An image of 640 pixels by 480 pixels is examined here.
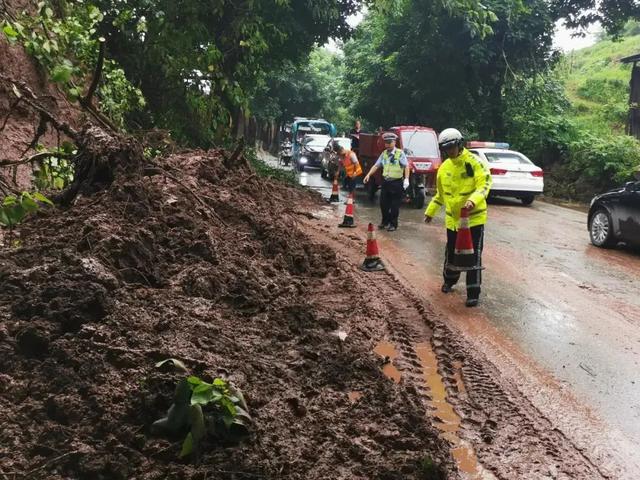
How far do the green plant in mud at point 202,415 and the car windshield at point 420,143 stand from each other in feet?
45.7

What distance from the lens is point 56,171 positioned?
6.07 meters

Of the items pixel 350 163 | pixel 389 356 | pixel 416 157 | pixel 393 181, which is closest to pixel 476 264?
pixel 389 356

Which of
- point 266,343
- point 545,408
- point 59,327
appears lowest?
point 545,408

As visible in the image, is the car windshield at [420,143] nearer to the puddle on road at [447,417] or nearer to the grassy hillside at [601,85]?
the grassy hillside at [601,85]

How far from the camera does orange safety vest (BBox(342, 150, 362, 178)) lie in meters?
15.2

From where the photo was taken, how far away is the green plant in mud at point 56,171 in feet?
18.7

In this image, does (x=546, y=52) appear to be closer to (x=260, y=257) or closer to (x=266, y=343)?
(x=260, y=257)

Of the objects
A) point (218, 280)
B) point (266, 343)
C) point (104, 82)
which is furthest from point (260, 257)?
point (104, 82)

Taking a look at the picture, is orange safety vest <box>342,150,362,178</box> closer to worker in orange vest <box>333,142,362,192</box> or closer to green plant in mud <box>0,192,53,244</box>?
worker in orange vest <box>333,142,362,192</box>

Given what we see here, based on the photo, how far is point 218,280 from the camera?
5383 mm

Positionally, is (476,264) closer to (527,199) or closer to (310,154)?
(527,199)

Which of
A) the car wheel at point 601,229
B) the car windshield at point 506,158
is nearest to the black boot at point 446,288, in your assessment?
the car wheel at point 601,229

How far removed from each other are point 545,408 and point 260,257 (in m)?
3.49

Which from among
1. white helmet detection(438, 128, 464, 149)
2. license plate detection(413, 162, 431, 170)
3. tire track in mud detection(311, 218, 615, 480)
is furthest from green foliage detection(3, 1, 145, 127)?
license plate detection(413, 162, 431, 170)
